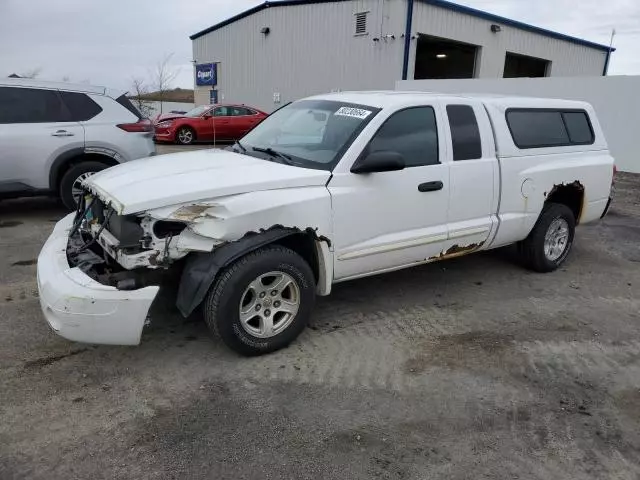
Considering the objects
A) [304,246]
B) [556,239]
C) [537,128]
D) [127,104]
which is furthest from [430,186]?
[127,104]

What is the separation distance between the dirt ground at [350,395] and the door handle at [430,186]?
3.48ft

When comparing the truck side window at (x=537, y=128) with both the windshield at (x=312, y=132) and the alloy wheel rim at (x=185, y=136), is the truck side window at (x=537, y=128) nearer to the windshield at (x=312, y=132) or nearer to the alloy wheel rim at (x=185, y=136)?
the windshield at (x=312, y=132)

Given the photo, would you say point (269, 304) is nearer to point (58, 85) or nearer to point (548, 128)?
point (548, 128)

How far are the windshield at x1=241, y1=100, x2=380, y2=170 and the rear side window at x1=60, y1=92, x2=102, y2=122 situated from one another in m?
3.28

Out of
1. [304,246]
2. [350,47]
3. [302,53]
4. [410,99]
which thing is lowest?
[304,246]

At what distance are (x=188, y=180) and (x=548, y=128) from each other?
375 centimetres

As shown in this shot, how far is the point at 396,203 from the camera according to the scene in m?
4.05

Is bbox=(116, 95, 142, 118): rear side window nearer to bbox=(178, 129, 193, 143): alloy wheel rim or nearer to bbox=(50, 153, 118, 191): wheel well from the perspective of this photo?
bbox=(50, 153, 118, 191): wheel well

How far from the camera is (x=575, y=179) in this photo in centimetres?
548

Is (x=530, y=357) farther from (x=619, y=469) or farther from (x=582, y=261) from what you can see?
(x=582, y=261)

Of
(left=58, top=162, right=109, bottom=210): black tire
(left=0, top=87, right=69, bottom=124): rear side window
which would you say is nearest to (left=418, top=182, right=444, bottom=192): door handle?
(left=58, top=162, right=109, bottom=210): black tire

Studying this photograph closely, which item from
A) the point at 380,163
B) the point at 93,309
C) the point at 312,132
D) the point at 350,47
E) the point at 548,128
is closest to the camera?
the point at 93,309

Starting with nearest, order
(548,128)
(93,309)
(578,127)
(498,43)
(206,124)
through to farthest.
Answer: (93,309) < (548,128) < (578,127) < (206,124) < (498,43)

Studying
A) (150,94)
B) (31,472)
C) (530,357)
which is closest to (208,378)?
(31,472)
